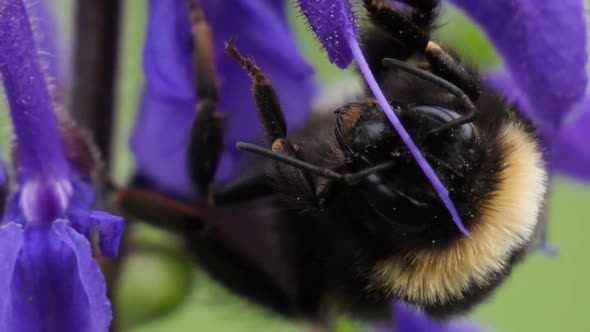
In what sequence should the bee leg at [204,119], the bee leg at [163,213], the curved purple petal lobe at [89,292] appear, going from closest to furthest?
the curved purple petal lobe at [89,292], the bee leg at [204,119], the bee leg at [163,213]

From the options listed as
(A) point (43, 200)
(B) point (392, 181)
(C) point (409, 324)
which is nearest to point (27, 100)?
(A) point (43, 200)

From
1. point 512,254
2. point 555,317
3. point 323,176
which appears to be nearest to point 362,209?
point 323,176

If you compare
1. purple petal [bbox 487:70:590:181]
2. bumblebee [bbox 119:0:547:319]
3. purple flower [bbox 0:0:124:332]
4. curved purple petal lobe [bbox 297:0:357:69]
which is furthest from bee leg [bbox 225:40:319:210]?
purple petal [bbox 487:70:590:181]

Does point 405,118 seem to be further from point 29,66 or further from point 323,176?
point 29,66

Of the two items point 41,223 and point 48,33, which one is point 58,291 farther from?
point 48,33

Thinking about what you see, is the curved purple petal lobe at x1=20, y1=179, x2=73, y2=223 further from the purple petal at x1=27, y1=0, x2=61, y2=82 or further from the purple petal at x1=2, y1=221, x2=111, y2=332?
the purple petal at x1=27, y1=0, x2=61, y2=82

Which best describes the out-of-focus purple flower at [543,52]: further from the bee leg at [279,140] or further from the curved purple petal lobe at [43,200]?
the curved purple petal lobe at [43,200]

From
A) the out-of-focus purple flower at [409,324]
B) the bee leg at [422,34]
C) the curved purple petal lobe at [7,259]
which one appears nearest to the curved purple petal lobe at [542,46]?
the bee leg at [422,34]
